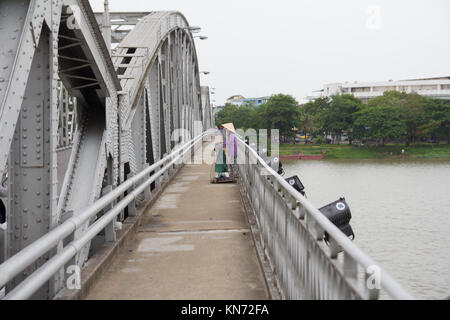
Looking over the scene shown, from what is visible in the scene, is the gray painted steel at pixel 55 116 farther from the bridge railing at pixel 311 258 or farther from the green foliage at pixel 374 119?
the green foliage at pixel 374 119

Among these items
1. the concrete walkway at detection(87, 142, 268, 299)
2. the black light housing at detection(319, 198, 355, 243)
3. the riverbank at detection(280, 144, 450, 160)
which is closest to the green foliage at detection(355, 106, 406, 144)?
the riverbank at detection(280, 144, 450, 160)

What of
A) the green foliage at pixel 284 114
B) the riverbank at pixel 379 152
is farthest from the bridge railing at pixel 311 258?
the green foliage at pixel 284 114

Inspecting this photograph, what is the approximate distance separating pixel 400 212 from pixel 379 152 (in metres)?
44.6

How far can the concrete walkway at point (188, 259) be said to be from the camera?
15.2ft

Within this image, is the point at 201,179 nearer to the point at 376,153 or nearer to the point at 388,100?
the point at 376,153

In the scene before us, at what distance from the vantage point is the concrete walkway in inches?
183

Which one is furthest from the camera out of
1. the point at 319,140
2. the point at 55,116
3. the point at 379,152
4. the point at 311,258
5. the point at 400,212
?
the point at 319,140

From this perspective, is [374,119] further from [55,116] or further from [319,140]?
[55,116]

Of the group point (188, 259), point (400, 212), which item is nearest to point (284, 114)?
point (400, 212)

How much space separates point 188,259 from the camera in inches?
225

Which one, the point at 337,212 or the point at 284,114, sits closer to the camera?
the point at 337,212

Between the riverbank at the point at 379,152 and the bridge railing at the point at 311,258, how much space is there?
6847cm

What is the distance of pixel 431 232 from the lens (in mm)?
25797

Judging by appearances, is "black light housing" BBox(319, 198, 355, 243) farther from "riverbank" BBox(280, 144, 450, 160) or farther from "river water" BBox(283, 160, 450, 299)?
"riverbank" BBox(280, 144, 450, 160)
